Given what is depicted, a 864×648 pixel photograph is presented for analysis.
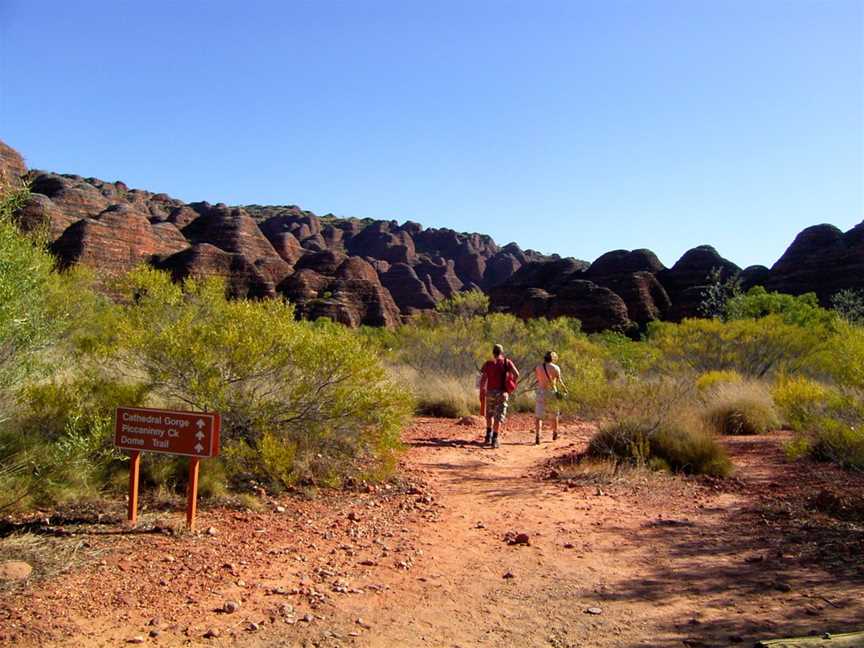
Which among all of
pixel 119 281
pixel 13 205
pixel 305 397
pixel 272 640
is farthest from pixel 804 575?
pixel 119 281

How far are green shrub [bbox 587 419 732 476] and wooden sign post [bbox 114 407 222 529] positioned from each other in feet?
17.3

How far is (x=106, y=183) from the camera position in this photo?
107m

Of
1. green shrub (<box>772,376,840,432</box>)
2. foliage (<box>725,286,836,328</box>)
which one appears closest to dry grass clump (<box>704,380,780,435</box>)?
green shrub (<box>772,376,840,432</box>)

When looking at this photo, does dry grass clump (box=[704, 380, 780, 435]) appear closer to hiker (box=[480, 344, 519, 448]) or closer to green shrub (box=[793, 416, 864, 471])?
hiker (box=[480, 344, 519, 448])

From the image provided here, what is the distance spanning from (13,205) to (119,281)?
7556 millimetres

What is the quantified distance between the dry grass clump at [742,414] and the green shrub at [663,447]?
352 cm

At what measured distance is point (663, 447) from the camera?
869 centimetres

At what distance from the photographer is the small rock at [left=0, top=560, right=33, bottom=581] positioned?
4.36m

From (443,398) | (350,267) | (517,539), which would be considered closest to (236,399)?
(517,539)

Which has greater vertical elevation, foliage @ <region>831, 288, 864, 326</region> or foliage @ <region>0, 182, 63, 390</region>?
foliage @ <region>831, 288, 864, 326</region>

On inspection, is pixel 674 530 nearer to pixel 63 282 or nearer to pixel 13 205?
pixel 13 205

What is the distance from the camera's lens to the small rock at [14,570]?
4.36 meters

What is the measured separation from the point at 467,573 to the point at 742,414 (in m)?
9.06

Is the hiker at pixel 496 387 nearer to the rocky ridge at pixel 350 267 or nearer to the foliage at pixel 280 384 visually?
the foliage at pixel 280 384
